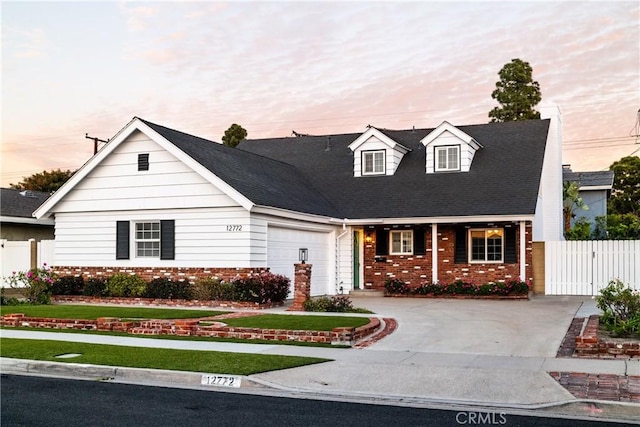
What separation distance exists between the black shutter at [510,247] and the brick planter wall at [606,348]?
41.8ft

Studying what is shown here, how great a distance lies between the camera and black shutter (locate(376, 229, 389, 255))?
27.8 metres

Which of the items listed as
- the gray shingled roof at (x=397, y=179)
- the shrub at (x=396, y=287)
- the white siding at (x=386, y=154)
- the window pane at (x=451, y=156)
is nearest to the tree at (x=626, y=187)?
the gray shingled roof at (x=397, y=179)

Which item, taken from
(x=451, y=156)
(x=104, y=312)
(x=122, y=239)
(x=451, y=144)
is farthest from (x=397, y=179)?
(x=104, y=312)

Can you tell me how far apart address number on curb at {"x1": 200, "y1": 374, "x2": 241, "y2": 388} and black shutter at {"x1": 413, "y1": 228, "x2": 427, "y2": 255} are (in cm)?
1697

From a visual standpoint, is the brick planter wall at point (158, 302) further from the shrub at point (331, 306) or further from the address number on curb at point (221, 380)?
the address number on curb at point (221, 380)

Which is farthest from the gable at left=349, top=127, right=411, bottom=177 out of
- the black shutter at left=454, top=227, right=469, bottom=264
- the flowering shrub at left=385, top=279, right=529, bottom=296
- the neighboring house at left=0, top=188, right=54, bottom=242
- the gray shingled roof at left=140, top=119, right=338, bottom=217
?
the neighboring house at left=0, top=188, right=54, bottom=242

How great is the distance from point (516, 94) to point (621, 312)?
124ft

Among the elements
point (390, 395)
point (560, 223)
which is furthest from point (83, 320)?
point (560, 223)

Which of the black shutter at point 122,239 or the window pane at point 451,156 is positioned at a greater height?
the window pane at point 451,156

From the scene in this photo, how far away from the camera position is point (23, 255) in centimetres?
2781

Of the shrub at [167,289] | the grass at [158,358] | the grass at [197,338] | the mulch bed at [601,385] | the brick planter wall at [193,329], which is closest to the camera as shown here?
the mulch bed at [601,385]

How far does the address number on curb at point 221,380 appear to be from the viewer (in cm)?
1076

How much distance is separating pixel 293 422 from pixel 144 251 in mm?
17014

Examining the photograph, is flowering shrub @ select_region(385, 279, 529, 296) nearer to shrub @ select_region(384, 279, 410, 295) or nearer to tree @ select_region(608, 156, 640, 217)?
shrub @ select_region(384, 279, 410, 295)
